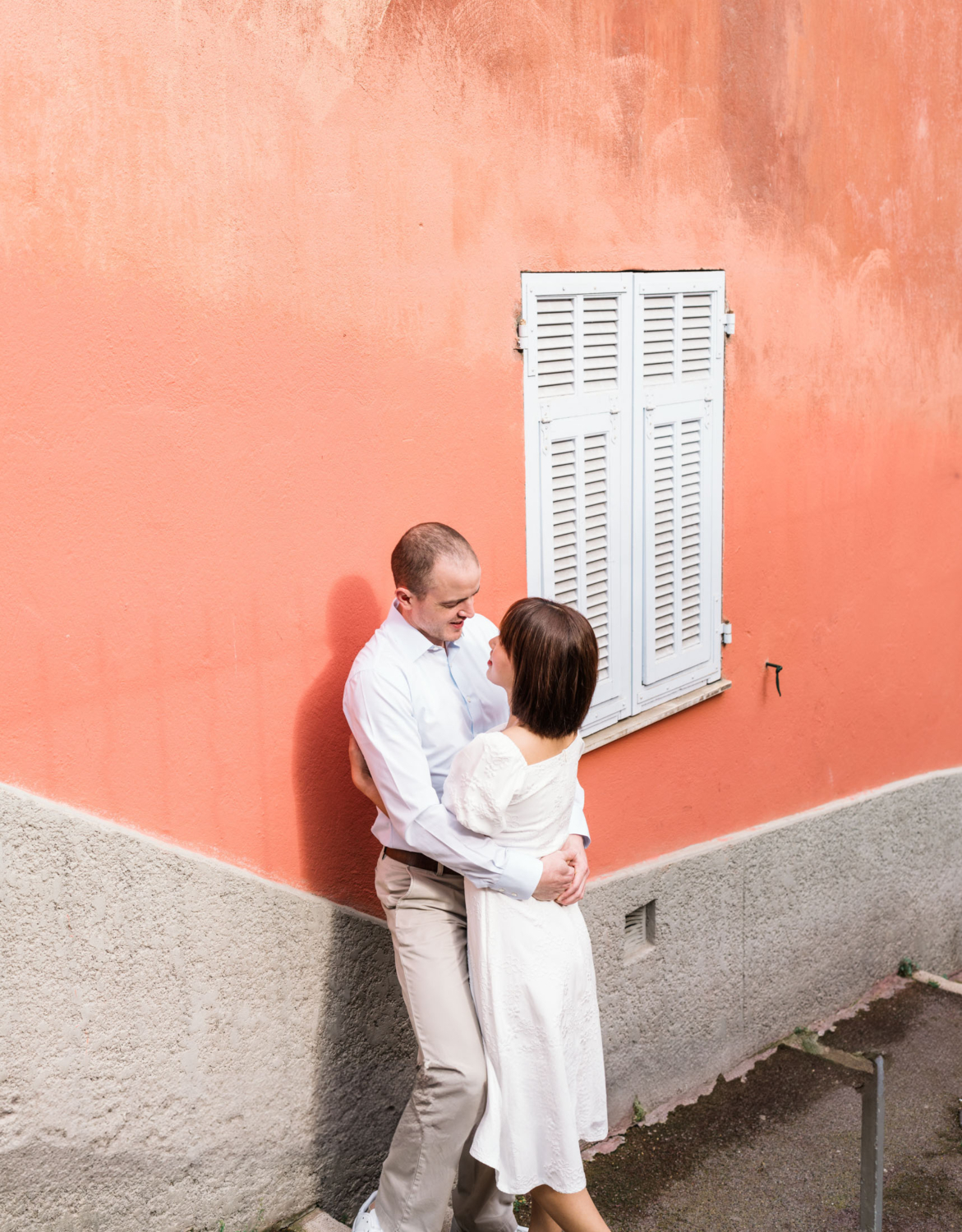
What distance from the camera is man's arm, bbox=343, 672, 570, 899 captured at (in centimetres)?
339

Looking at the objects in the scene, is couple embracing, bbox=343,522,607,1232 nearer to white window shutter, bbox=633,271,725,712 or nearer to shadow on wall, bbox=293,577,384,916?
shadow on wall, bbox=293,577,384,916

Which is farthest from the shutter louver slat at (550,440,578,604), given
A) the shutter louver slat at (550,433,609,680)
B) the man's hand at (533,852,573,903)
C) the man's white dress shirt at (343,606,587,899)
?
the man's hand at (533,852,573,903)

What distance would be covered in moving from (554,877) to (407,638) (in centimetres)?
77

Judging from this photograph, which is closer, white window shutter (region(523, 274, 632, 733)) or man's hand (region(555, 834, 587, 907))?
man's hand (region(555, 834, 587, 907))

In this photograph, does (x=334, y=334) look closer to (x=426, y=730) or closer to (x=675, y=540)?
(x=426, y=730)

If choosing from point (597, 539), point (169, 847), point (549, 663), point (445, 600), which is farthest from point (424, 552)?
point (597, 539)

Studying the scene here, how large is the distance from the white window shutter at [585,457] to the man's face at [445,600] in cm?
101

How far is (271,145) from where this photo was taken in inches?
139

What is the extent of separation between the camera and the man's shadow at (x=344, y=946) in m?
3.84

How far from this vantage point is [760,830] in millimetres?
5805

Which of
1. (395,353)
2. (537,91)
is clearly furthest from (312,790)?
(537,91)

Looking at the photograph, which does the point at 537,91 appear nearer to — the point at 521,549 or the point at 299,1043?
the point at 521,549

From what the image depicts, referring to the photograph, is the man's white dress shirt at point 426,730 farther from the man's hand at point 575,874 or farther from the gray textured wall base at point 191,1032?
the gray textured wall base at point 191,1032

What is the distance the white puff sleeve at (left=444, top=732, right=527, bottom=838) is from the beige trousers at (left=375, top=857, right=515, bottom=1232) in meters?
0.37
